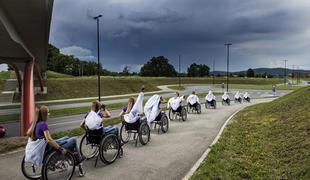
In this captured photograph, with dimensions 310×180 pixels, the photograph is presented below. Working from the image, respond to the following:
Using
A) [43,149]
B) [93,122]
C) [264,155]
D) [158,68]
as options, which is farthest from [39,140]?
[158,68]

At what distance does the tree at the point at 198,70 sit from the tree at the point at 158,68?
1122 cm

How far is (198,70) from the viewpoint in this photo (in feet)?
442

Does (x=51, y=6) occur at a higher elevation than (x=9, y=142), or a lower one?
higher

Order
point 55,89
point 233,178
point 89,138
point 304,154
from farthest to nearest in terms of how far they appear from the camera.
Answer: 1. point 55,89
2. point 89,138
3. point 304,154
4. point 233,178

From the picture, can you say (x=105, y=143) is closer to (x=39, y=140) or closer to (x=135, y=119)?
(x=39, y=140)

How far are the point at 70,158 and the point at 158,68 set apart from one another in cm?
11706

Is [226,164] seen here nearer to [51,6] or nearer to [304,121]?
[304,121]

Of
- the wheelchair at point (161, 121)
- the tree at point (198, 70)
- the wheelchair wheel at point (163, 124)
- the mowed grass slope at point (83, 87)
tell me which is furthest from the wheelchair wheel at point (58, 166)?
the tree at point (198, 70)

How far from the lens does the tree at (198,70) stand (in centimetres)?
13238

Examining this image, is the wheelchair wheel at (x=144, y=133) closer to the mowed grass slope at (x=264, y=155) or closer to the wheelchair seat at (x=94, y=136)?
the wheelchair seat at (x=94, y=136)

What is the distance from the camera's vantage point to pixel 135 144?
9.01 metres

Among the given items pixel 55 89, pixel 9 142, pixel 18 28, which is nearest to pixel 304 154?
pixel 9 142

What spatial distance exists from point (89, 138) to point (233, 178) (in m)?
3.55

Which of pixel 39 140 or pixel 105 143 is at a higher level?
pixel 39 140
